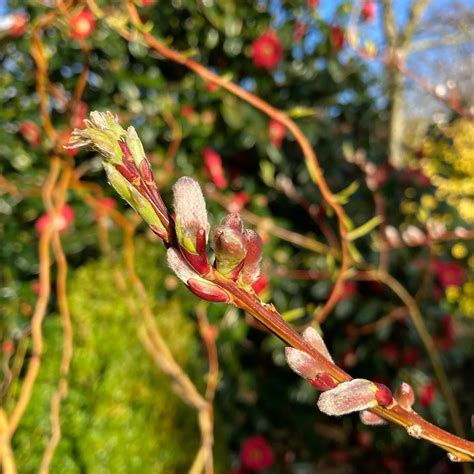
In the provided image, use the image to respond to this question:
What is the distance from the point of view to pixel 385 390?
33 cm

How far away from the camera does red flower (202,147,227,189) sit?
1.70m

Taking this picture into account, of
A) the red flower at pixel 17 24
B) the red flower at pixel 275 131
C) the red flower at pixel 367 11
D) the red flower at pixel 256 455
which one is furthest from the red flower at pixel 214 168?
the red flower at pixel 367 11

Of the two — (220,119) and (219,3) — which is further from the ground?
(219,3)

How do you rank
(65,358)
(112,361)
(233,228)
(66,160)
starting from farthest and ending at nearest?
1. (66,160)
2. (112,361)
3. (65,358)
4. (233,228)

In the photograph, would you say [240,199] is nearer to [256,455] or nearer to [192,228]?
[256,455]

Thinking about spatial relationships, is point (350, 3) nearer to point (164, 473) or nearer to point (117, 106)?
point (117, 106)

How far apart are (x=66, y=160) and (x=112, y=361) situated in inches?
18.5

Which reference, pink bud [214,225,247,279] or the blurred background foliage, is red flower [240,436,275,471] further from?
pink bud [214,225,247,279]

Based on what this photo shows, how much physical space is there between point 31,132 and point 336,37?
32.8 inches

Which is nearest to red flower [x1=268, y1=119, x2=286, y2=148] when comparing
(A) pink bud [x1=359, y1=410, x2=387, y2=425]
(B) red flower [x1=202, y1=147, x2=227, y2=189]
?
(B) red flower [x1=202, y1=147, x2=227, y2=189]

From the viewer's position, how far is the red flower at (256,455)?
167 centimetres

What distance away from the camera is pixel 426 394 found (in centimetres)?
175

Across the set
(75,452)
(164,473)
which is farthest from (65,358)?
(164,473)

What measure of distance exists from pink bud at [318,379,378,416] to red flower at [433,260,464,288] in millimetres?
1525
